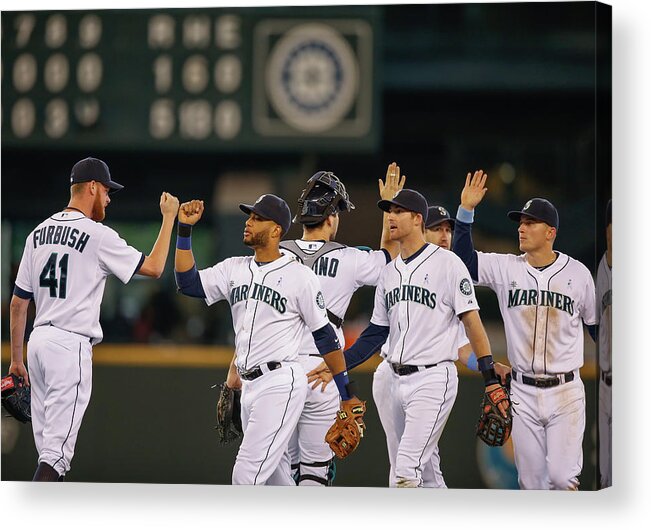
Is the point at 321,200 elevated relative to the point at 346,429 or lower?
elevated

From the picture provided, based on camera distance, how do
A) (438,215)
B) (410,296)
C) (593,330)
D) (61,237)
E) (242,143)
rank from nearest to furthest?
(593,330) < (410,296) < (438,215) < (61,237) < (242,143)

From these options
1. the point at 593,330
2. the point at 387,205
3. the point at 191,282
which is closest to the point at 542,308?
the point at 593,330

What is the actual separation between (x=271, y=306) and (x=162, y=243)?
2.64ft

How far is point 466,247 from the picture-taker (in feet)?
24.7

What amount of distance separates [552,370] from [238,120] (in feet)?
7.98

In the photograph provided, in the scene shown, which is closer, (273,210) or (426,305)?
(426,305)

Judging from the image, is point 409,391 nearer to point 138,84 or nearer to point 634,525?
point 634,525

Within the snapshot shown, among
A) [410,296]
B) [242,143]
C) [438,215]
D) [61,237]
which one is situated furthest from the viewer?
[242,143]

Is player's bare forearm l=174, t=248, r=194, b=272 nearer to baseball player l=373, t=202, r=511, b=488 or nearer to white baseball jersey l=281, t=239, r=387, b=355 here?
white baseball jersey l=281, t=239, r=387, b=355

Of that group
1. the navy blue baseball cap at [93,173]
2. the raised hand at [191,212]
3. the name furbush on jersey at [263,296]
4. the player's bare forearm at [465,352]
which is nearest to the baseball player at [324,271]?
the name furbush on jersey at [263,296]

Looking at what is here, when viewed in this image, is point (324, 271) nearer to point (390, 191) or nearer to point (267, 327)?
point (267, 327)

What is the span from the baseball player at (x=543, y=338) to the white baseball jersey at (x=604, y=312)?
2.1 inches

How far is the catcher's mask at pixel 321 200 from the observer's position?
7.64 metres

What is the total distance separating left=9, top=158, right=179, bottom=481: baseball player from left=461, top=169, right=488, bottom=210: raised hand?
175 centimetres
